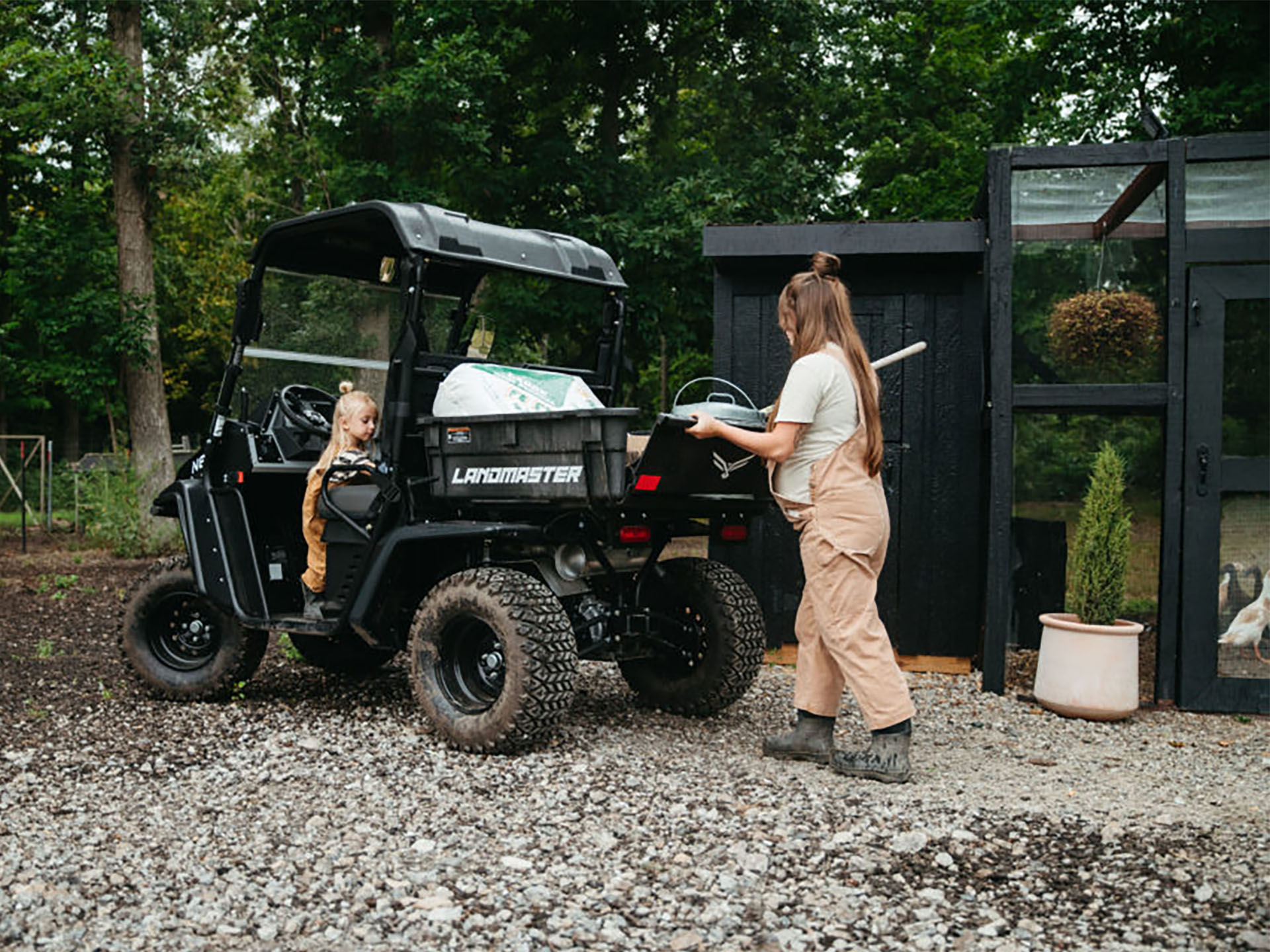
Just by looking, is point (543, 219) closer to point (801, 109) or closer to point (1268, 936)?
point (801, 109)

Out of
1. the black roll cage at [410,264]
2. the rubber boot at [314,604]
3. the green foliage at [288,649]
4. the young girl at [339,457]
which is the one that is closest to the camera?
the black roll cage at [410,264]

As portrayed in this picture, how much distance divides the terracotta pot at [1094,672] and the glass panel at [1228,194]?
211cm

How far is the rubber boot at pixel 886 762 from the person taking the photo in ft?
14.6

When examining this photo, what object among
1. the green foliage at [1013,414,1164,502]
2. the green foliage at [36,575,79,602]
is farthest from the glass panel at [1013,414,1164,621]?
the green foliage at [36,575,79,602]

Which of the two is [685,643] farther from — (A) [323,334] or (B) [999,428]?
(A) [323,334]

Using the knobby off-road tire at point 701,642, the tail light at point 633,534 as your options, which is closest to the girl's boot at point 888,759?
the knobby off-road tire at point 701,642

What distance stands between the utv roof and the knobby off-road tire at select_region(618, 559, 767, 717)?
152 centimetres

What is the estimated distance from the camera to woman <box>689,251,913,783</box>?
4414 millimetres

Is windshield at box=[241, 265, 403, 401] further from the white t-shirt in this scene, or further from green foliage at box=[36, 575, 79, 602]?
green foliage at box=[36, 575, 79, 602]

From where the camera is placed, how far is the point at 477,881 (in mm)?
3398

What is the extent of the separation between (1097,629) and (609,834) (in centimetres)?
315

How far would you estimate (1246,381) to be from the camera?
6.04 metres

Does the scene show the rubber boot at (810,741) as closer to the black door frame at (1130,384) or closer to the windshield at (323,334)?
the black door frame at (1130,384)

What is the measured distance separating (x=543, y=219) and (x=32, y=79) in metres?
6.11
